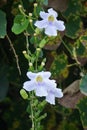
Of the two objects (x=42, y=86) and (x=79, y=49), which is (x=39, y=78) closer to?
(x=42, y=86)

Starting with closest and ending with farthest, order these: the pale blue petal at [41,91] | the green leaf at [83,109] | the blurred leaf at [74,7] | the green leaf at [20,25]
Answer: the pale blue petal at [41,91] < the green leaf at [20,25] < the green leaf at [83,109] < the blurred leaf at [74,7]

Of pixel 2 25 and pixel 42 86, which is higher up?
pixel 2 25

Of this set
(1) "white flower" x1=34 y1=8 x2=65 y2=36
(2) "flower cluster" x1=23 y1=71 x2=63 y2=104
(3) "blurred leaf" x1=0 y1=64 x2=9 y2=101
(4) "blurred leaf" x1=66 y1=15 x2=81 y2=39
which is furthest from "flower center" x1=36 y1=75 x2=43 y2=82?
(3) "blurred leaf" x1=0 y1=64 x2=9 y2=101

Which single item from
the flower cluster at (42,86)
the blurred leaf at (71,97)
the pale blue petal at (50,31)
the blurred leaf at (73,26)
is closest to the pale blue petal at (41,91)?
the flower cluster at (42,86)

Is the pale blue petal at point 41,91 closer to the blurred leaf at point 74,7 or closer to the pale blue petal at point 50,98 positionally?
the pale blue petal at point 50,98

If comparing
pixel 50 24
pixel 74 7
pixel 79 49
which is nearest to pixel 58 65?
pixel 79 49

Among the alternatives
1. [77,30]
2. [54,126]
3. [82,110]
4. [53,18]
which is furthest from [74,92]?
[54,126]
